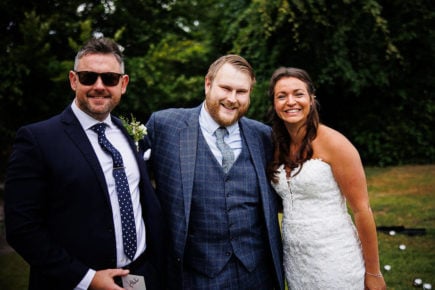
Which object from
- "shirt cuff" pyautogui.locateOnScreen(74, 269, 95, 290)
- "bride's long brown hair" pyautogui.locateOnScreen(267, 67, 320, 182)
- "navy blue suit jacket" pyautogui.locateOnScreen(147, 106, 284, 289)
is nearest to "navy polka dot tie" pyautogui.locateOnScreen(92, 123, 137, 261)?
"shirt cuff" pyautogui.locateOnScreen(74, 269, 95, 290)

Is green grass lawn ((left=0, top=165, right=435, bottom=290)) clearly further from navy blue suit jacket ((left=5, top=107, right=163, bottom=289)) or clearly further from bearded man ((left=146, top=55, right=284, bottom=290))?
navy blue suit jacket ((left=5, top=107, right=163, bottom=289))

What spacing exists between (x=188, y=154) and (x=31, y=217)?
1.02 meters

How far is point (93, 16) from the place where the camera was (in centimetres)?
843

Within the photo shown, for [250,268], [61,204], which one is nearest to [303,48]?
[250,268]

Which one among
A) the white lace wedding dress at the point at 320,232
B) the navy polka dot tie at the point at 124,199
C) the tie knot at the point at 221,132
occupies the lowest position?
the white lace wedding dress at the point at 320,232

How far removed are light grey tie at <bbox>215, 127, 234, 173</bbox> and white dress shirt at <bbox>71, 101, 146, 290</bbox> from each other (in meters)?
0.60

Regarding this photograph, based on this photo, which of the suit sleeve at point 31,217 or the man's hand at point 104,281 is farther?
the man's hand at point 104,281

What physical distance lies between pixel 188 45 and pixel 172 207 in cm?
698

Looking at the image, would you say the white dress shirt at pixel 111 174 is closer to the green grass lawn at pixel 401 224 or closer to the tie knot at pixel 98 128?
the tie knot at pixel 98 128

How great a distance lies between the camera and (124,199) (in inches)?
82.2

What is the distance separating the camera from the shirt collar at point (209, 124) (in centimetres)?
266

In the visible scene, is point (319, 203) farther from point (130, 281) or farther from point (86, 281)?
point (86, 281)

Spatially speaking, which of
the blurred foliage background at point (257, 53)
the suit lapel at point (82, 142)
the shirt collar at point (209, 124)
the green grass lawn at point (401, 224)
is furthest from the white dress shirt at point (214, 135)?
the blurred foliage background at point (257, 53)

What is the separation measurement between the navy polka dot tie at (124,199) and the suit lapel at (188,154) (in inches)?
15.5
